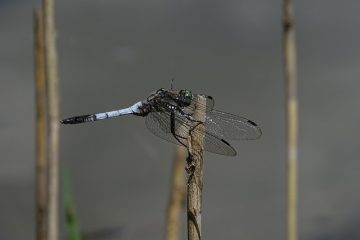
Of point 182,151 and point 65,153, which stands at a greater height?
point 65,153

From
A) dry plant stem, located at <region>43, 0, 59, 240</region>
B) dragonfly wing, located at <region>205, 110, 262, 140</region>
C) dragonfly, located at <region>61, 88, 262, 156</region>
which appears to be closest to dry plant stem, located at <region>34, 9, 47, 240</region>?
dry plant stem, located at <region>43, 0, 59, 240</region>

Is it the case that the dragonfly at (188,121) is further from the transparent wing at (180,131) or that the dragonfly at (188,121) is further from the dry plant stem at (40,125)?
the dry plant stem at (40,125)

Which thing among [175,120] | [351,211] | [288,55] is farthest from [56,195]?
[351,211]

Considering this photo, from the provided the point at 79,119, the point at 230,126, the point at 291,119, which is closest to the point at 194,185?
the point at 291,119

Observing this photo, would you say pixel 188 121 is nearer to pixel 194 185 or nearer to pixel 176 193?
pixel 194 185

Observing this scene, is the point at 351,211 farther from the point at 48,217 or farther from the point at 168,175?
the point at 48,217

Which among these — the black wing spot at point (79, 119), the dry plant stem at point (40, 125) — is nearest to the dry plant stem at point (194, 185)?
the dry plant stem at point (40, 125)

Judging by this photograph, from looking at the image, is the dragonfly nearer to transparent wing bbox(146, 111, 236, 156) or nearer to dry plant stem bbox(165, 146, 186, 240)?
transparent wing bbox(146, 111, 236, 156)
